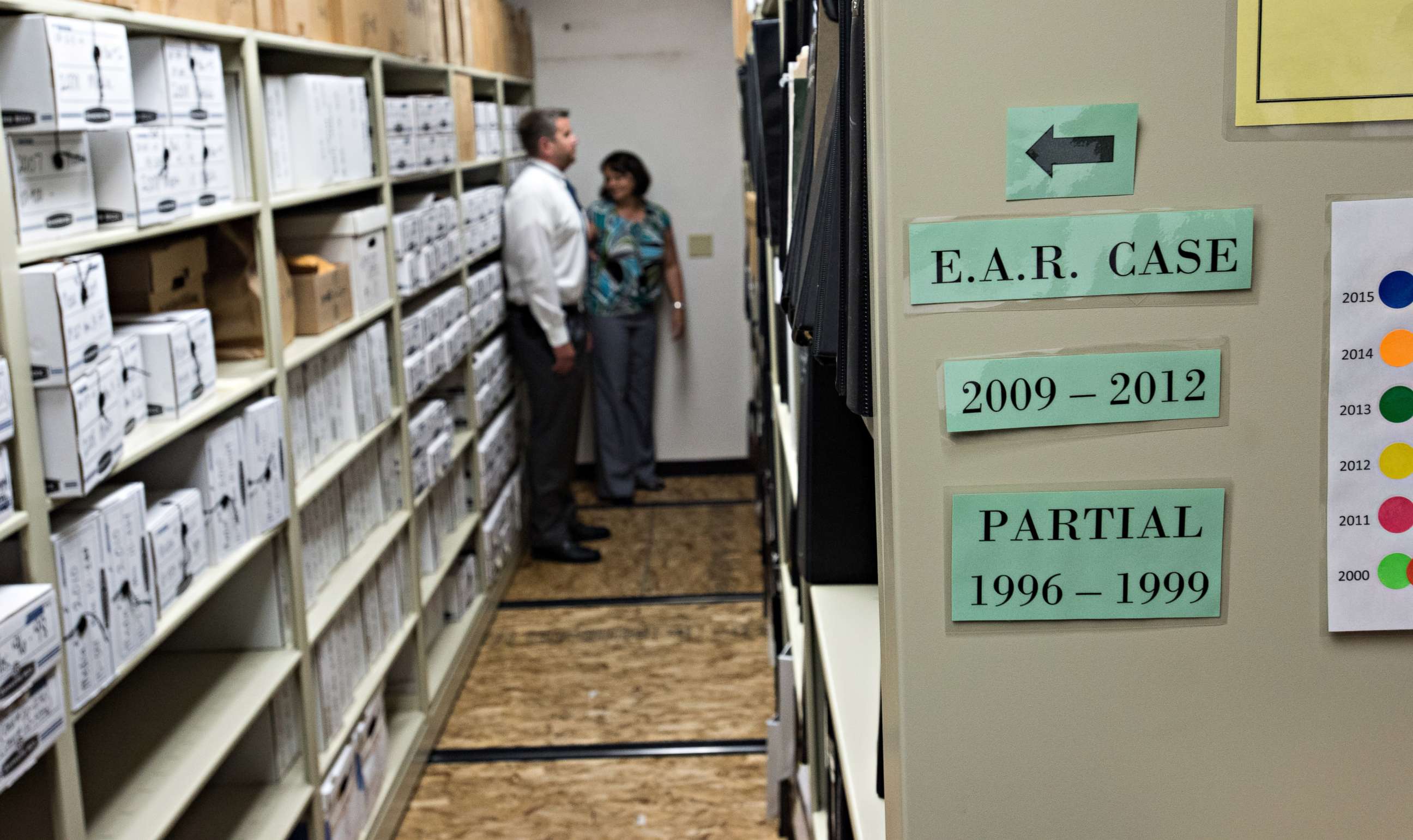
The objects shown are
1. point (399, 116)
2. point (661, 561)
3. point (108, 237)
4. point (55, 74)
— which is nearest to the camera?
point (55, 74)

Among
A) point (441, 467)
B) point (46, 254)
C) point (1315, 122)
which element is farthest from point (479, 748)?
point (1315, 122)

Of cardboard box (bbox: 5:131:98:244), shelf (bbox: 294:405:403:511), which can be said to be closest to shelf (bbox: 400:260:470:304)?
shelf (bbox: 294:405:403:511)

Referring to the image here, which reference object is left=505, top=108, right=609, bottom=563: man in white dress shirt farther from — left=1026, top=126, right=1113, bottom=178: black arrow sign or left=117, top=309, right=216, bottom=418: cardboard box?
left=1026, top=126, right=1113, bottom=178: black arrow sign

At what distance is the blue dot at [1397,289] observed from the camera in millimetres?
774

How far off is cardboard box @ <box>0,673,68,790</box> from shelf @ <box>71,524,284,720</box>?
9cm

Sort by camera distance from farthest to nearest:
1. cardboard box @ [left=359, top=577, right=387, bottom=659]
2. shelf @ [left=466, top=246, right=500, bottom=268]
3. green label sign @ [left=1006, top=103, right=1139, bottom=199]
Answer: shelf @ [left=466, top=246, right=500, bottom=268]
cardboard box @ [left=359, top=577, right=387, bottom=659]
green label sign @ [left=1006, top=103, right=1139, bottom=199]

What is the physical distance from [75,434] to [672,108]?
4.62m

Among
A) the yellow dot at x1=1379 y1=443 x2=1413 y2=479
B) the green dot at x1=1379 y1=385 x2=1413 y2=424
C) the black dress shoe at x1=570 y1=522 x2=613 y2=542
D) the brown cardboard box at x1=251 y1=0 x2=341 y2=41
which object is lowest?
the black dress shoe at x1=570 y1=522 x2=613 y2=542

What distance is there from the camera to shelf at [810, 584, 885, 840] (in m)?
1.17

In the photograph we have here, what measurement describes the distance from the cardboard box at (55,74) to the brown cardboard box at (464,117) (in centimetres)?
241

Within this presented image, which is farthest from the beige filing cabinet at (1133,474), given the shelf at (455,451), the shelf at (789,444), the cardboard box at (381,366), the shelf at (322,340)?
the shelf at (455,451)

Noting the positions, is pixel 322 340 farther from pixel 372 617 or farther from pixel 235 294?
pixel 372 617

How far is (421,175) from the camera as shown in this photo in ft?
11.9

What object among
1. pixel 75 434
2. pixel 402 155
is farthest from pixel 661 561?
pixel 75 434
